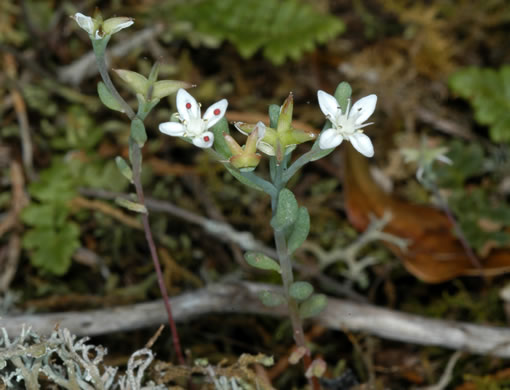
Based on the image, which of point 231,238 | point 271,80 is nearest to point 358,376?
point 231,238

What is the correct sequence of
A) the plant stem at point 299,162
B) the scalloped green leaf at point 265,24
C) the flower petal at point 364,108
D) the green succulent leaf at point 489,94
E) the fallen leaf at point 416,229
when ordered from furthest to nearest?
the scalloped green leaf at point 265,24, the green succulent leaf at point 489,94, the fallen leaf at point 416,229, the flower petal at point 364,108, the plant stem at point 299,162

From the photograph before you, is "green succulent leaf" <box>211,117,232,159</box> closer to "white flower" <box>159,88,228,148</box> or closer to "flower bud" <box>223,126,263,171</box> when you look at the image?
"white flower" <box>159,88,228,148</box>

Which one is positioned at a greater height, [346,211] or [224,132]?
[224,132]

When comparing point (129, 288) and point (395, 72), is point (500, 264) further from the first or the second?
point (129, 288)

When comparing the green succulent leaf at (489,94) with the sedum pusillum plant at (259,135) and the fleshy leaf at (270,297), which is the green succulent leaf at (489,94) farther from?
the fleshy leaf at (270,297)

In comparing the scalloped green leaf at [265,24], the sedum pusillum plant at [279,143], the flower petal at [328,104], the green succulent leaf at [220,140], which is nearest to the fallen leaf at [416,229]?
the scalloped green leaf at [265,24]

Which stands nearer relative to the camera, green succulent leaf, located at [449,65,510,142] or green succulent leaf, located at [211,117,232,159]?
green succulent leaf, located at [211,117,232,159]

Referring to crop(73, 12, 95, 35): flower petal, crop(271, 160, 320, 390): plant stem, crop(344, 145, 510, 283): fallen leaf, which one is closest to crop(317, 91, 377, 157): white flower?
crop(271, 160, 320, 390): plant stem
